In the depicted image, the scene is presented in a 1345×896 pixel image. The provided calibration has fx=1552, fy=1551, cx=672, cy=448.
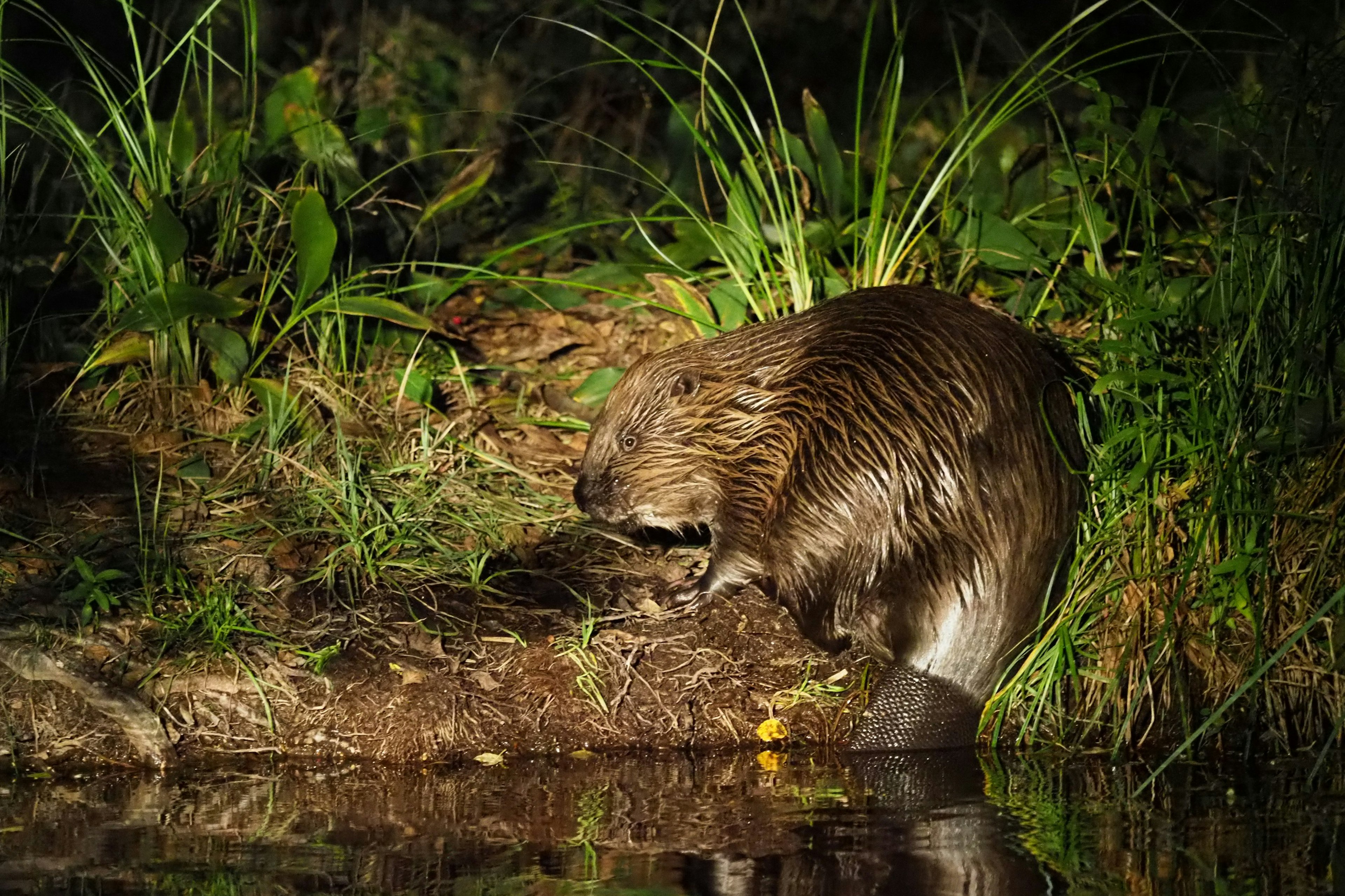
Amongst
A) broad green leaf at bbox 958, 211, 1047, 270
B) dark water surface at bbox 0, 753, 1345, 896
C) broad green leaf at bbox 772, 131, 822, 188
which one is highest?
broad green leaf at bbox 772, 131, 822, 188

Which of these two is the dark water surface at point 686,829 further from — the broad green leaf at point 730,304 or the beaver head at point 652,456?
the broad green leaf at point 730,304

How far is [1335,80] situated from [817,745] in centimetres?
199

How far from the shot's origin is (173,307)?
428 cm

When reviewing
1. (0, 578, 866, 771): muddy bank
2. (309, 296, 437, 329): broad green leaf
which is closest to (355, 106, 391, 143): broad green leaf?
(309, 296, 437, 329): broad green leaf

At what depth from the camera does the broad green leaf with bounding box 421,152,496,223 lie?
4.93m

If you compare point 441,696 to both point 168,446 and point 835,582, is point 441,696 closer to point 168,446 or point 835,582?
point 835,582

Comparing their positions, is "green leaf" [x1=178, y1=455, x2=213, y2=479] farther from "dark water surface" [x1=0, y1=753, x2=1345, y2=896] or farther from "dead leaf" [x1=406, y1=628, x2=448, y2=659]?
"dark water surface" [x1=0, y1=753, x2=1345, y2=896]

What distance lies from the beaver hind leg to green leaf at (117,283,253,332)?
6.93 ft

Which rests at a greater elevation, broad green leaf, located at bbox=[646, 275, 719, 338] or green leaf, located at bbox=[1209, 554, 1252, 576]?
broad green leaf, located at bbox=[646, 275, 719, 338]

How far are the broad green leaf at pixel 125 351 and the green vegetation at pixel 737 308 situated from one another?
0.01m

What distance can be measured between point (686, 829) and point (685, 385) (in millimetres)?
1398

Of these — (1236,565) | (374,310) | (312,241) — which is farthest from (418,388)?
(1236,565)

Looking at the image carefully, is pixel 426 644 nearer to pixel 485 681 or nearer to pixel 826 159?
pixel 485 681

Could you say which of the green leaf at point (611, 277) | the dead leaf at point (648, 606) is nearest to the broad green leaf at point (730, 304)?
the green leaf at point (611, 277)
